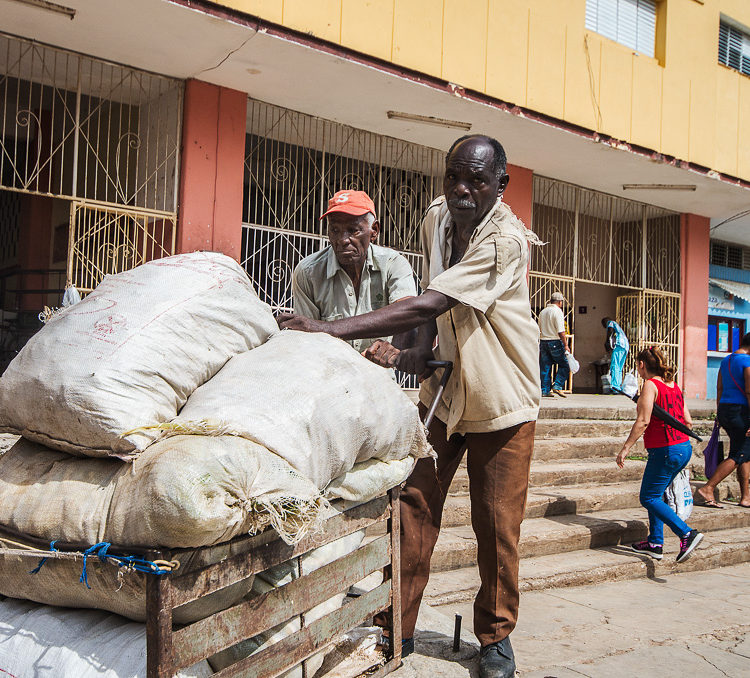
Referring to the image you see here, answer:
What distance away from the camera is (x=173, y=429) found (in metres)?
1.59

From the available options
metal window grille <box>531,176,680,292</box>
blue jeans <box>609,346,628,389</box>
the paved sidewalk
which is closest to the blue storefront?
metal window grille <box>531,176,680,292</box>

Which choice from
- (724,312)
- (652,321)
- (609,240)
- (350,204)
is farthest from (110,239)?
(724,312)

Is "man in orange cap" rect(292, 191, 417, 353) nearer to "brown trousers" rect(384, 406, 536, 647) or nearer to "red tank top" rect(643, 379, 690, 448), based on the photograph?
"brown trousers" rect(384, 406, 536, 647)

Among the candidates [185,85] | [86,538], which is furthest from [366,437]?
[185,85]

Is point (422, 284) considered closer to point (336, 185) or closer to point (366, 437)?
point (366, 437)

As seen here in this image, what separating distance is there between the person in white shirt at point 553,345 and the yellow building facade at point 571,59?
2.40 m

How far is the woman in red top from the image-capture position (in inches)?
204

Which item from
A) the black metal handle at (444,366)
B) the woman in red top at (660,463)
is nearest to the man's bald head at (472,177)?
the black metal handle at (444,366)

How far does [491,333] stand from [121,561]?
1.61 meters

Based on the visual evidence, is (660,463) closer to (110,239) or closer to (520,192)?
(110,239)

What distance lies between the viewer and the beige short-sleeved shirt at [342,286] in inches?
132

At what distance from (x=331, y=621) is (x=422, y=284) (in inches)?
58.6

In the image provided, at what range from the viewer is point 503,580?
2.62 metres

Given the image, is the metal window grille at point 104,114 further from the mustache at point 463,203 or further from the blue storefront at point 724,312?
the blue storefront at point 724,312
